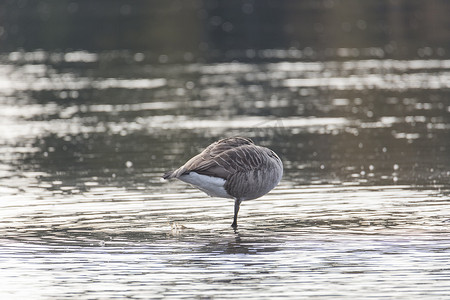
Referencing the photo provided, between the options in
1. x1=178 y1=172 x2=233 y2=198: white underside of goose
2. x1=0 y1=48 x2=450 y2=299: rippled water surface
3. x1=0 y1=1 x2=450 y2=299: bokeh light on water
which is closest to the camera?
x1=0 y1=48 x2=450 y2=299: rippled water surface

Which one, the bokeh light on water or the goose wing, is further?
the goose wing

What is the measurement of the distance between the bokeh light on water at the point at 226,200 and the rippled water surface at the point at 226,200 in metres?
0.04

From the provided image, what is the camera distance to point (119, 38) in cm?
5366

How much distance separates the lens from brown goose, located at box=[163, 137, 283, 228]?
539 inches

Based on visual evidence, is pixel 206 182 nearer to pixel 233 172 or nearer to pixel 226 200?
pixel 233 172

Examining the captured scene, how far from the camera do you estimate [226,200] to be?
1641cm

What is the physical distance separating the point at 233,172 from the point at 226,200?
2602 millimetres

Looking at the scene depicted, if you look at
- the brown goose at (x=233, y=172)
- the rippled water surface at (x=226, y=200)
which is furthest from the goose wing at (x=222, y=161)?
the rippled water surface at (x=226, y=200)

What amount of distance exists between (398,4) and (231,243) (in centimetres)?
5543

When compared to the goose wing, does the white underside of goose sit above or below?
below

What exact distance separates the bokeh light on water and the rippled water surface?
1.6 inches

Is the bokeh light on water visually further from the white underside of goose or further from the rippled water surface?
the white underside of goose

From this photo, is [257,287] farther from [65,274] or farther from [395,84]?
[395,84]

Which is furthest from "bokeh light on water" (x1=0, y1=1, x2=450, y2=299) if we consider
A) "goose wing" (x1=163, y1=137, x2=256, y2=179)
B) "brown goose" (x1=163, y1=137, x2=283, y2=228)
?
"goose wing" (x1=163, y1=137, x2=256, y2=179)
